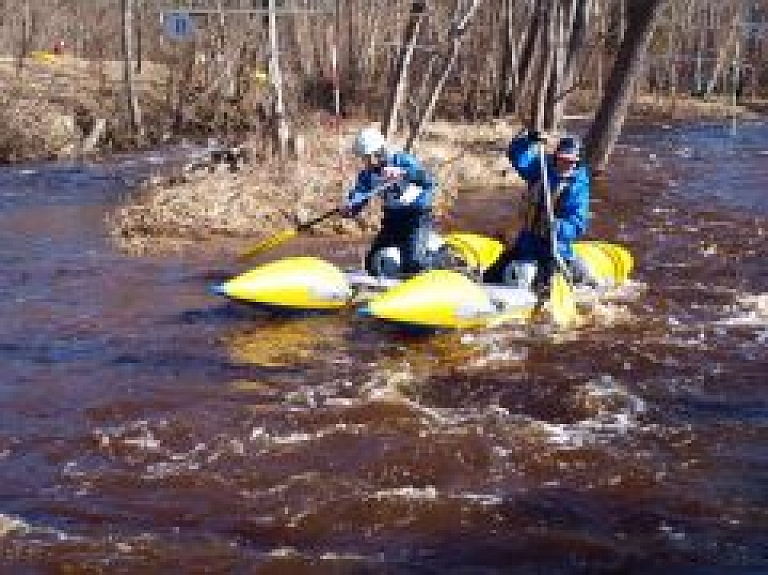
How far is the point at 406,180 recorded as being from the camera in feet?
30.3

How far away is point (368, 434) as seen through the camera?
669cm

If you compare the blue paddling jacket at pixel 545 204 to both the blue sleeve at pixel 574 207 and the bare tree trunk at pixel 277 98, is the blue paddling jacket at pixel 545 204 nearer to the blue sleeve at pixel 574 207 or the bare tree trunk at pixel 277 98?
the blue sleeve at pixel 574 207

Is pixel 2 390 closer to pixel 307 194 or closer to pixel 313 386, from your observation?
pixel 313 386

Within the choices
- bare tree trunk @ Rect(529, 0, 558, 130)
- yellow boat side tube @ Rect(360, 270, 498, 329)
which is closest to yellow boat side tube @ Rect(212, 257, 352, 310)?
yellow boat side tube @ Rect(360, 270, 498, 329)

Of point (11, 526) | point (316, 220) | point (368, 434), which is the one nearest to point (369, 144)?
point (316, 220)

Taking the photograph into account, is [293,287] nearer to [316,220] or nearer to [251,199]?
[316,220]

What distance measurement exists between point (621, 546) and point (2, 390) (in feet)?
13.6

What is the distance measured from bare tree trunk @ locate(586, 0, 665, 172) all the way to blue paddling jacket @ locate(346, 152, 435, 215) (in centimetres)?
705

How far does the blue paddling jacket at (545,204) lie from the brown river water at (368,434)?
70 cm

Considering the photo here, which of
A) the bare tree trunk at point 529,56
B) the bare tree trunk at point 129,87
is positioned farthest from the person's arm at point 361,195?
the bare tree trunk at point 529,56

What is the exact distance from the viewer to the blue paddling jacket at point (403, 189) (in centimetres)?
922

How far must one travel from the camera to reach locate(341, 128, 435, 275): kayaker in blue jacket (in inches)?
363

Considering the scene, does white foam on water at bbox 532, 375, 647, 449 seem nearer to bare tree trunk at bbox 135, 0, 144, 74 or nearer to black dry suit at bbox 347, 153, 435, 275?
black dry suit at bbox 347, 153, 435, 275

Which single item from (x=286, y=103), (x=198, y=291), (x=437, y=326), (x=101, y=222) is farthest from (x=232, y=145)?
(x=437, y=326)
